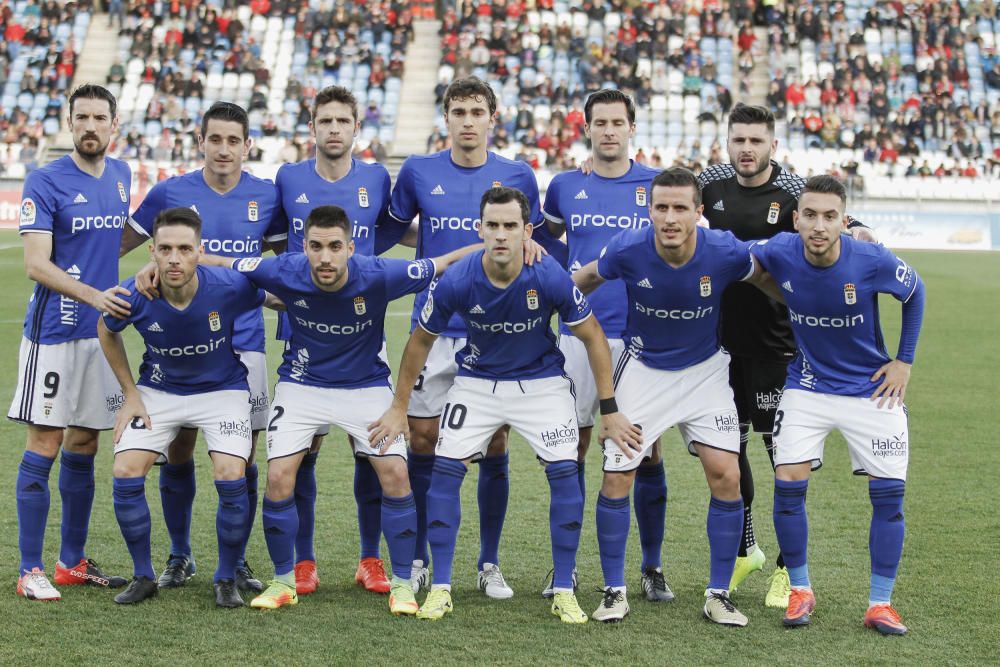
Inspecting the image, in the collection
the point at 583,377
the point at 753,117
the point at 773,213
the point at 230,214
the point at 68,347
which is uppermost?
the point at 753,117

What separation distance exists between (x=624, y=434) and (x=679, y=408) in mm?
312

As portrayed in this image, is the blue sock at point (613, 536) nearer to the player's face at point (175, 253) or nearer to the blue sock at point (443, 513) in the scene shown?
the blue sock at point (443, 513)

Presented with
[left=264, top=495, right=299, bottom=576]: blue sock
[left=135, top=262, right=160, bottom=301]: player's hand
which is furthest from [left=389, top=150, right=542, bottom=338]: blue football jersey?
[left=135, top=262, right=160, bottom=301]: player's hand

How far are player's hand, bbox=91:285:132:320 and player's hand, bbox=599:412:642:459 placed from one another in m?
2.31

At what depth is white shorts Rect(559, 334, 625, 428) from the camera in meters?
6.18

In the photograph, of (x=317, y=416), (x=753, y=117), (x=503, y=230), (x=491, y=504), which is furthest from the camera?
(x=491, y=504)

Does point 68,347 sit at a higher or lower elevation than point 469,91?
lower

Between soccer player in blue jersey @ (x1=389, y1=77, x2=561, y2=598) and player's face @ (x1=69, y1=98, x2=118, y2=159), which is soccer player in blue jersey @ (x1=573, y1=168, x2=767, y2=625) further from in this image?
player's face @ (x1=69, y1=98, x2=118, y2=159)

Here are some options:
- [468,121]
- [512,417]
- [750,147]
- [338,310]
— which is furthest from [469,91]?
[512,417]

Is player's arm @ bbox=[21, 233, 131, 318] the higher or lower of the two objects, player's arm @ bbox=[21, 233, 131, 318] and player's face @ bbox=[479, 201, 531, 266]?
the lower

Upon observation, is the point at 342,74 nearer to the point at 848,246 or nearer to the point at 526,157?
the point at 526,157

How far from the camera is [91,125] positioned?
597cm

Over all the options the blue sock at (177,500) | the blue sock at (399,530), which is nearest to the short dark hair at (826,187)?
the blue sock at (399,530)

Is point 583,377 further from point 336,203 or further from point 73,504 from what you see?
point 73,504
